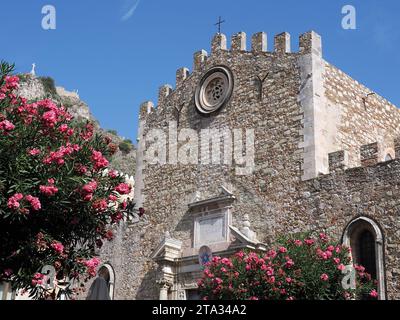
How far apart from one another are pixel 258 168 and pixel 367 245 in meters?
4.00

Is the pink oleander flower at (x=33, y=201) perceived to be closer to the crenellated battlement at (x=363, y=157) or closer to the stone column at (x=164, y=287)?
the crenellated battlement at (x=363, y=157)

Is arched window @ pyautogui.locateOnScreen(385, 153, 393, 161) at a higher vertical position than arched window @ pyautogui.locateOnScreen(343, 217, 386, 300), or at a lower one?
higher

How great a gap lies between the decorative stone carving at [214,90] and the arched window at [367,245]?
609 cm

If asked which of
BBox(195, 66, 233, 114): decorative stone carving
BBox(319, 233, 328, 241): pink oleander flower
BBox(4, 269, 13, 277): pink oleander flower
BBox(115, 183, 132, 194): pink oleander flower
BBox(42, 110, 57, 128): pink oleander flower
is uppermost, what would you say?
BBox(195, 66, 233, 114): decorative stone carving

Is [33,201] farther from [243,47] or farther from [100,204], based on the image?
[243,47]

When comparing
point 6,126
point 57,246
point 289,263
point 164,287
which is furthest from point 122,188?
point 164,287

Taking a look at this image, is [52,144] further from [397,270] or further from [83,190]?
[397,270]

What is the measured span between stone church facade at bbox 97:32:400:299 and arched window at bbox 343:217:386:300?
0.02 metres

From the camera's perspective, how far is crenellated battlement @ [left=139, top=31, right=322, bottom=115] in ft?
53.3

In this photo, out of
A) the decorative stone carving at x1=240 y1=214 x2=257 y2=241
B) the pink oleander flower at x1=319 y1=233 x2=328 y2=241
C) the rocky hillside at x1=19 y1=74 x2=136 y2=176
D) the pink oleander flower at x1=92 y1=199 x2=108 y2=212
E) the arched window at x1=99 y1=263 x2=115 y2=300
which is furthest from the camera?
the rocky hillside at x1=19 y1=74 x2=136 y2=176

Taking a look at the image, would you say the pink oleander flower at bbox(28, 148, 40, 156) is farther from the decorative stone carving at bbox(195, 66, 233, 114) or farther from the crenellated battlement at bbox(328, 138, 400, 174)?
the decorative stone carving at bbox(195, 66, 233, 114)

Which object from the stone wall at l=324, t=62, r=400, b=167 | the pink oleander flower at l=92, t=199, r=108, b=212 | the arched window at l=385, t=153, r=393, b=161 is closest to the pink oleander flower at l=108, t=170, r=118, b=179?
the pink oleander flower at l=92, t=199, r=108, b=212

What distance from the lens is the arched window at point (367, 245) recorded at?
42.9ft
